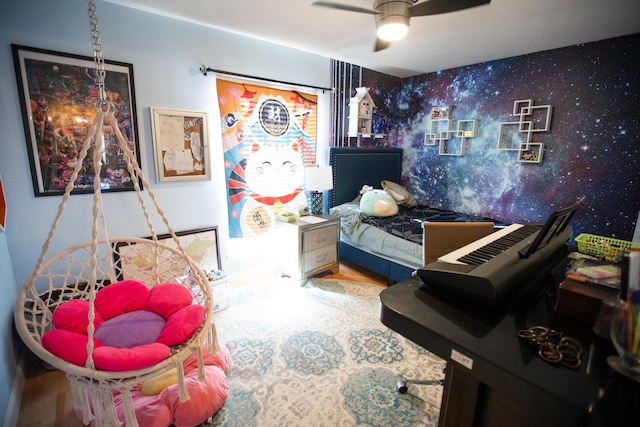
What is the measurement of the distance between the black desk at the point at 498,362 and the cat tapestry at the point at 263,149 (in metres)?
2.22

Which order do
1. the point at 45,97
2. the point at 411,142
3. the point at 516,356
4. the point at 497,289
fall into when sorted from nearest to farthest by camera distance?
1. the point at 516,356
2. the point at 497,289
3. the point at 45,97
4. the point at 411,142

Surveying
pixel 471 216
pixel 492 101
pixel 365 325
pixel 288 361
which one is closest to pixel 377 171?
pixel 471 216

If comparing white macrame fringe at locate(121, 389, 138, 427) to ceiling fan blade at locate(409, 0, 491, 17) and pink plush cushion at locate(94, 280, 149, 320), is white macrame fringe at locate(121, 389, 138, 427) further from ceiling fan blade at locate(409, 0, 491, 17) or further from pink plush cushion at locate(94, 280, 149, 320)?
ceiling fan blade at locate(409, 0, 491, 17)

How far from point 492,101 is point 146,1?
3.57m

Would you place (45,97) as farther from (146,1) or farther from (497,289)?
(497,289)

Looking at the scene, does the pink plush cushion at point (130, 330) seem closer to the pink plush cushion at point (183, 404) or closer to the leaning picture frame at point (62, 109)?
the pink plush cushion at point (183, 404)

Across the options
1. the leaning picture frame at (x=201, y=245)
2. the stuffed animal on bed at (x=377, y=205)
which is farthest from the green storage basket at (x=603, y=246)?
the leaning picture frame at (x=201, y=245)

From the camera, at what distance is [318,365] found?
6.60 feet

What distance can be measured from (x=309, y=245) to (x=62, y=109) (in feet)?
7.26

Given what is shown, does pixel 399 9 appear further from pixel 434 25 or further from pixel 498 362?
pixel 498 362

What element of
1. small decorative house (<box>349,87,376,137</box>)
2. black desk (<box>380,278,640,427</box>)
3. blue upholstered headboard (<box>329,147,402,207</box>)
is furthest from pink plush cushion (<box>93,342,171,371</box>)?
small decorative house (<box>349,87,376,137</box>)

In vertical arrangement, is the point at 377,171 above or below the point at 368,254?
above

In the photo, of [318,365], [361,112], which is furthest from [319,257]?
[361,112]

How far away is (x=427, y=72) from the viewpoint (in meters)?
4.04
